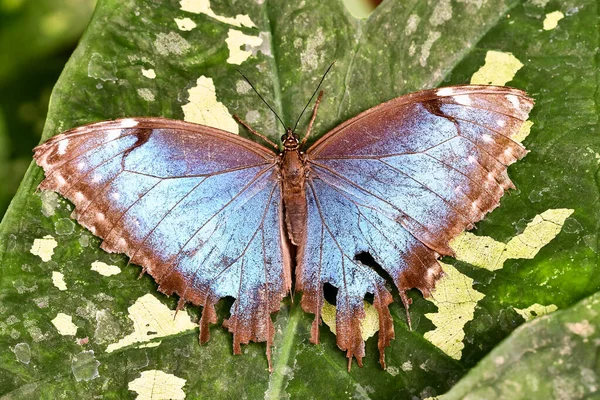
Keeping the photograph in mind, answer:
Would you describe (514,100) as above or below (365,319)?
above

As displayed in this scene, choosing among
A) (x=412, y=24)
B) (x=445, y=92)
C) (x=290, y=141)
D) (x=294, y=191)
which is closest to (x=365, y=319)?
(x=294, y=191)

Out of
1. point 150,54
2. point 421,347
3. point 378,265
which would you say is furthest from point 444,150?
point 150,54

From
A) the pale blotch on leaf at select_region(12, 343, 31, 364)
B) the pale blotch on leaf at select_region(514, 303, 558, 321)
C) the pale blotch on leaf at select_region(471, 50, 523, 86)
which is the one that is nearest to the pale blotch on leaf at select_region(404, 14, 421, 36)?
the pale blotch on leaf at select_region(471, 50, 523, 86)

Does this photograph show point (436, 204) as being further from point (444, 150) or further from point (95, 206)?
point (95, 206)

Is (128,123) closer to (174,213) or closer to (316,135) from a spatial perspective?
(174,213)

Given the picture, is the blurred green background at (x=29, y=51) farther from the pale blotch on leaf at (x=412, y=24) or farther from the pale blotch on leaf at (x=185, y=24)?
the pale blotch on leaf at (x=412, y=24)

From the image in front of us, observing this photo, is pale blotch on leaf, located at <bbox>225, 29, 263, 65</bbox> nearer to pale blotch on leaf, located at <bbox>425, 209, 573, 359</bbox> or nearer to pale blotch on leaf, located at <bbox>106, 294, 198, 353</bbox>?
pale blotch on leaf, located at <bbox>106, 294, 198, 353</bbox>

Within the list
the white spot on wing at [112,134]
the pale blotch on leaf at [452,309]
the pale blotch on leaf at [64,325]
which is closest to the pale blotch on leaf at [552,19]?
the pale blotch on leaf at [452,309]
